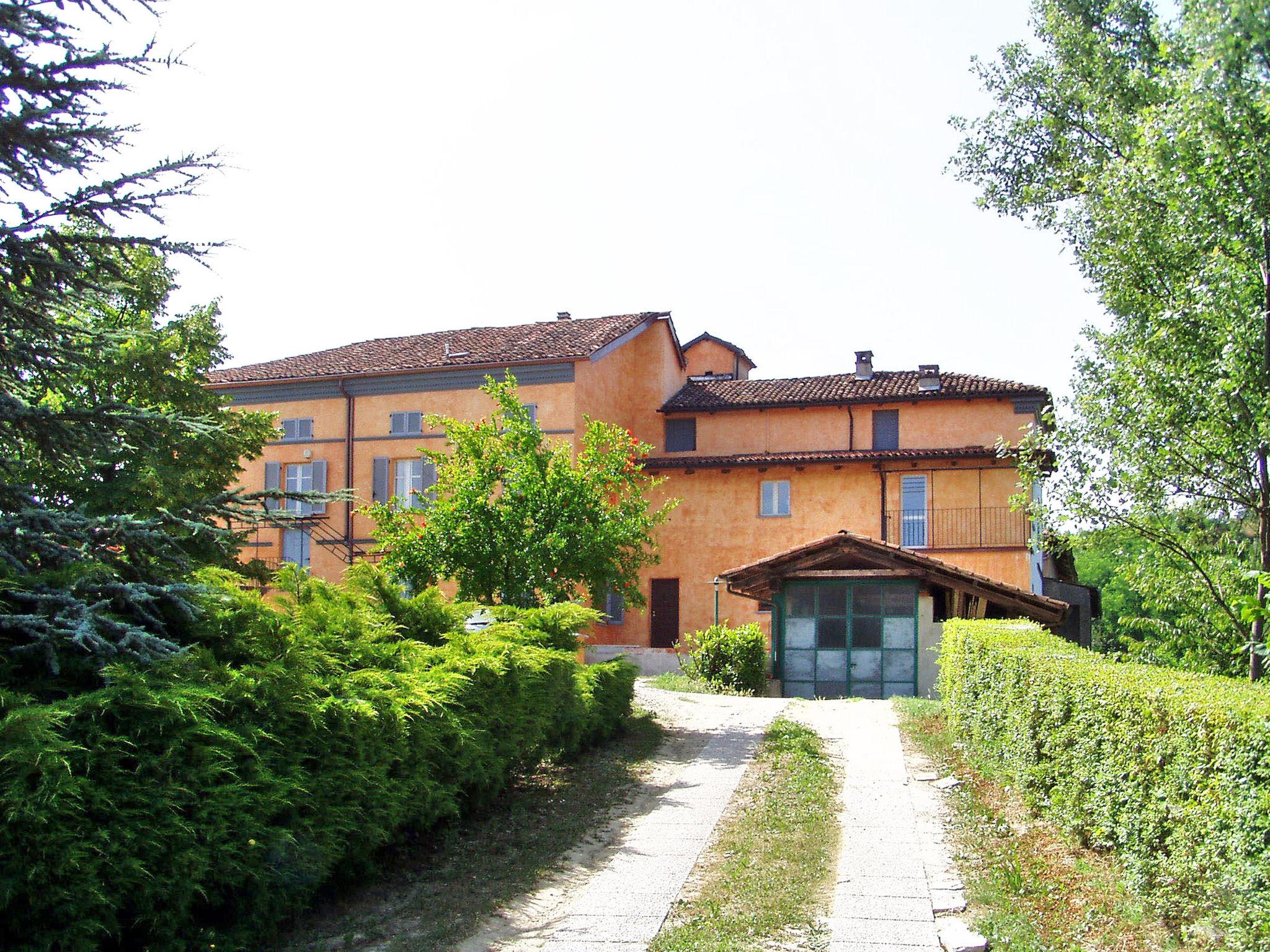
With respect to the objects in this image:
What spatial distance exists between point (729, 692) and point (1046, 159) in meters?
11.4

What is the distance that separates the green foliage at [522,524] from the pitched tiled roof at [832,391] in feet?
48.5

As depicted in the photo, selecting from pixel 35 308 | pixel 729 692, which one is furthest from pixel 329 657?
pixel 729 692

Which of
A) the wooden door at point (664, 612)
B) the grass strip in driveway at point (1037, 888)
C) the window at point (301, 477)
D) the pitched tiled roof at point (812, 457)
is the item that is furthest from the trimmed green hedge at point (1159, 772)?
the window at point (301, 477)

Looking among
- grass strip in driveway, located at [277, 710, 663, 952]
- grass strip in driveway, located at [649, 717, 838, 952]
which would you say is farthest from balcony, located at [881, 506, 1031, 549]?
grass strip in driveway, located at [277, 710, 663, 952]

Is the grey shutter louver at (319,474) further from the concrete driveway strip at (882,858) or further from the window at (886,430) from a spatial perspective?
the concrete driveway strip at (882,858)

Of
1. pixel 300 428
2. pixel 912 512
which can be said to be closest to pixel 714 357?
pixel 912 512

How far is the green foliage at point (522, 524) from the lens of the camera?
15.7 m

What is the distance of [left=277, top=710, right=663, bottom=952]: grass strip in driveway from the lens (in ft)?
20.8

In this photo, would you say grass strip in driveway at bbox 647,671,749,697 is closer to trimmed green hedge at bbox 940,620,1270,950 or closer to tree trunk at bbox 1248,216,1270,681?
tree trunk at bbox 1248,216,1270,681

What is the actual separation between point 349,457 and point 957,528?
1687 centimetres

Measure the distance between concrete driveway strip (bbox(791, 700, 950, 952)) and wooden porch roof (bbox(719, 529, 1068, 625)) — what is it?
27.2 feet

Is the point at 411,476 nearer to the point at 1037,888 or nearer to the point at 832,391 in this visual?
the point at 832,391

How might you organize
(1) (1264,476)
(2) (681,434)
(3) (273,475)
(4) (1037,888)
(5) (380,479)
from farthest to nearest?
(2) (681,434) < (3) (273,475) < (5) (380,479) < (1) (1264,476) < (4) (1037,888)

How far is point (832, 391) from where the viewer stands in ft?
102
